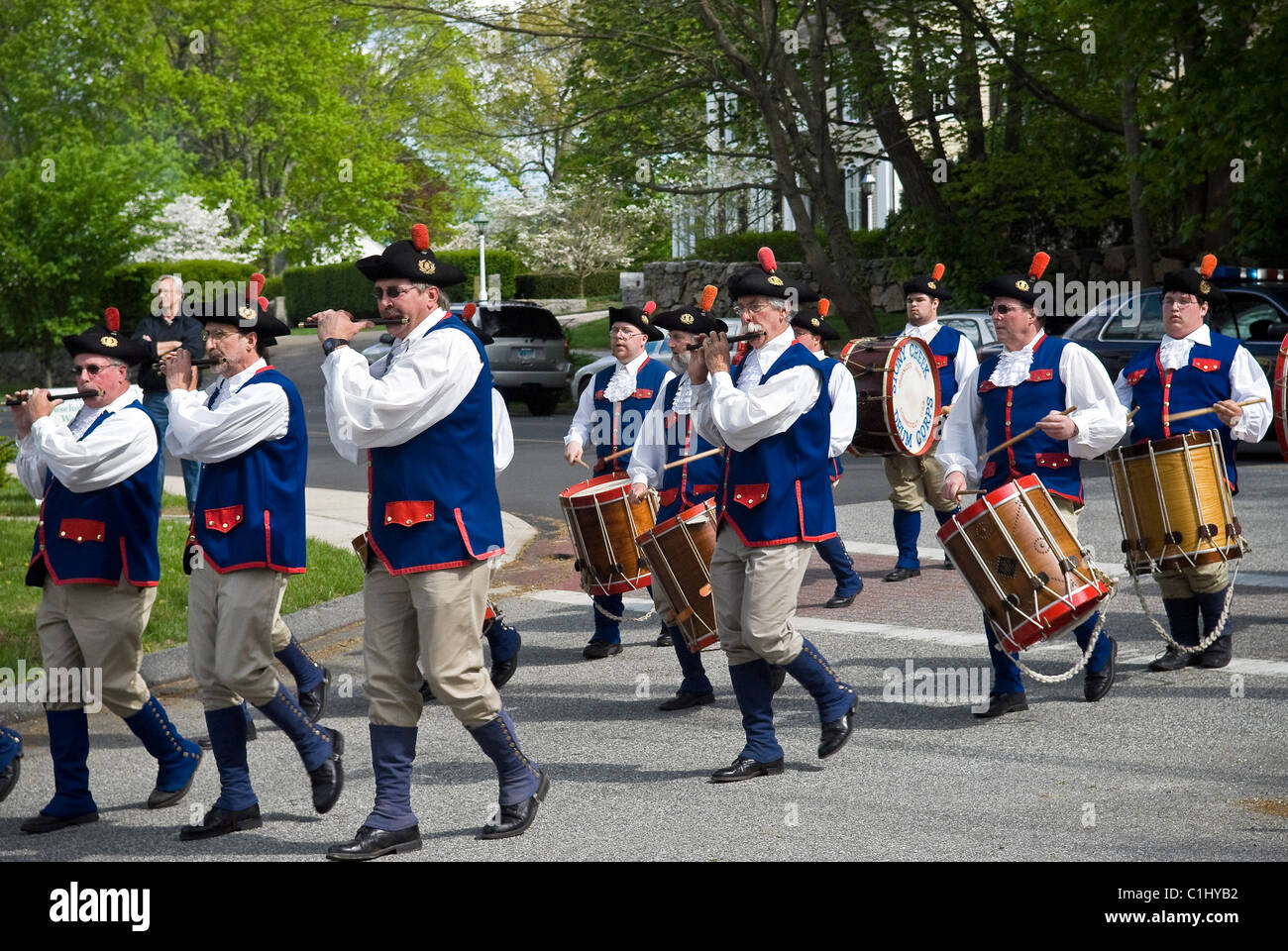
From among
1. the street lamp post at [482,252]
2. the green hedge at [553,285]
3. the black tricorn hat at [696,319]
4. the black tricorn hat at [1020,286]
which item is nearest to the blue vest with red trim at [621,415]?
the black tricorn hat at [696,319]

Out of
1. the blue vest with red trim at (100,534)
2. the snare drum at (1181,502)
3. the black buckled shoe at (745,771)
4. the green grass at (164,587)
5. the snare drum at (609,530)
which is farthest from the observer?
the green grass at (164,587)

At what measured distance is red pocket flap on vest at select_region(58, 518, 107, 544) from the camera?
565cm

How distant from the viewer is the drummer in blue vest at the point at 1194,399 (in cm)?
761

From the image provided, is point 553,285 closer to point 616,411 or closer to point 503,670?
point 616,411

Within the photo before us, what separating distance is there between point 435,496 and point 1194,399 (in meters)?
4.24

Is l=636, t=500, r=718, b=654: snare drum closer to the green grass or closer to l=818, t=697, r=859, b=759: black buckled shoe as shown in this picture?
l=818, t=697, r=859, b=759: black buckled shoe

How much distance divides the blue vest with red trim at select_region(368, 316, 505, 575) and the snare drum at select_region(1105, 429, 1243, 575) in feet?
11.8

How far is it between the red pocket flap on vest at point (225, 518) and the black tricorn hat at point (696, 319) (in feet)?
6.46

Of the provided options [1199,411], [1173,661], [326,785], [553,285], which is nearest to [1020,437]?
[1199,411]

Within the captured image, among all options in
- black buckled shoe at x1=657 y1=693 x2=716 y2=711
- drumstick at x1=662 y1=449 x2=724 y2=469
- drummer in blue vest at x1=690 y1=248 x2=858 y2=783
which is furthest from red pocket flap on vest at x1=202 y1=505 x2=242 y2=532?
drumstick at x1=662 y1=449 x2=724 y2=469

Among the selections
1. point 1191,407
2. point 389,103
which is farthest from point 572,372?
point 389,103

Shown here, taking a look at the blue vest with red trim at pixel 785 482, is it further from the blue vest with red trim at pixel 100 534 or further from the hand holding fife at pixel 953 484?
the blue vest with red trim at pixel 100 534

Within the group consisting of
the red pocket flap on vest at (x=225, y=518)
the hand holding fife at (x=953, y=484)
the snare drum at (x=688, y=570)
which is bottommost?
the snare drum at (x=688, y=570)

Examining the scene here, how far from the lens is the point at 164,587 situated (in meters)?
9.86
